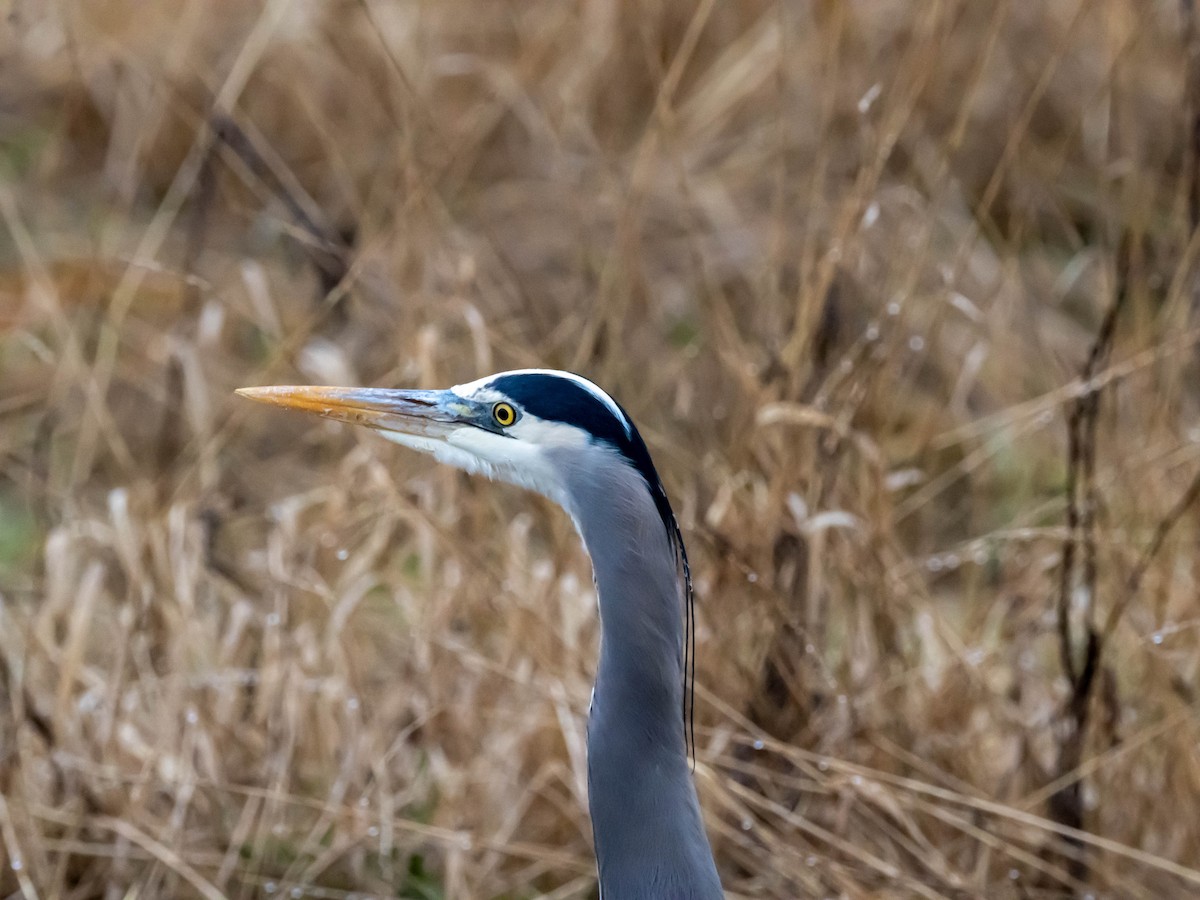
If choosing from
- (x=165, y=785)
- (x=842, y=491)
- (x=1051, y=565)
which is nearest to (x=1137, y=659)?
(x=1051, y=565)

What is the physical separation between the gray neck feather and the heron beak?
160 millimetres

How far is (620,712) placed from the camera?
1.39 m

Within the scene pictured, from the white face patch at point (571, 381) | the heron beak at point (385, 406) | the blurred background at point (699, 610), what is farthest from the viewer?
the blurred background at point (699, 610)

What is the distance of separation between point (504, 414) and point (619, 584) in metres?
0.20

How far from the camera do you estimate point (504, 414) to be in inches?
56.9

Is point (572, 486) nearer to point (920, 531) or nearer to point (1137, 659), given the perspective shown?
point (1137, 659)

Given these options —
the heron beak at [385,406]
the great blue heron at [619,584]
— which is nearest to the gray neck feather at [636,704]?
the great blue heron at [619,584]

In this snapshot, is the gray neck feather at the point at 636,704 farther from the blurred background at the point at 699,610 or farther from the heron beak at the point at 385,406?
the blurred background at the point at 699,610

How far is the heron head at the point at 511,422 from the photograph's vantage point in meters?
1.36

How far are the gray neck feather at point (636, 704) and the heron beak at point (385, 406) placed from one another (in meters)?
0.16

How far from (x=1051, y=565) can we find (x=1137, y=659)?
0.85 feet

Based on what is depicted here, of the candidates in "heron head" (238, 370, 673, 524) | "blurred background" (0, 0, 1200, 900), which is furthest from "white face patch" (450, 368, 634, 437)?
"blurred background" (0, 0, 1200, 900)

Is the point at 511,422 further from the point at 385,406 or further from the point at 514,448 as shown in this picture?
the point at 385,406

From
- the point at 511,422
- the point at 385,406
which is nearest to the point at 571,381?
the point at 511,422
